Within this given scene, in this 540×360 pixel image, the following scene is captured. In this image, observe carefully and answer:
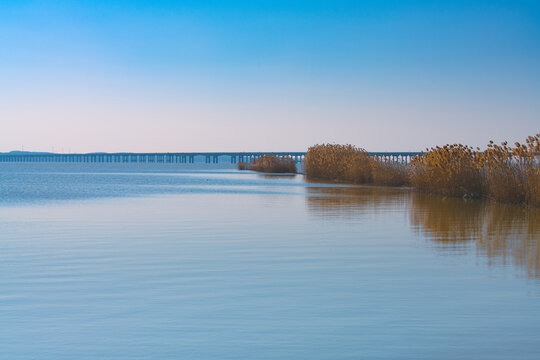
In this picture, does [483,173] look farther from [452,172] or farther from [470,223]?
[470,223]

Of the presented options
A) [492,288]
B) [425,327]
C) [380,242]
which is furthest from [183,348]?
[380,242]

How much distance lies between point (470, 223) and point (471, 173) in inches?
349

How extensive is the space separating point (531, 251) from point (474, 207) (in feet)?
29.4

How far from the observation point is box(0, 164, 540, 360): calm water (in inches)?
185

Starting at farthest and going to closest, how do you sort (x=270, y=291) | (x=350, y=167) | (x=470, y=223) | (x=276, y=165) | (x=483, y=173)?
1. (x=276, y=165)
2. (x=350, y=167)
3. (x=483, y=173)
4. (x=470, y=223)
5. (x=270, y=291)

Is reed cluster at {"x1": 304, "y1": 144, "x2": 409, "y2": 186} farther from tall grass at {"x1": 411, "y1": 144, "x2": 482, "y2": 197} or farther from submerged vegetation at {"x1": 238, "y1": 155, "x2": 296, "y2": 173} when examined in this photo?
submerged vegetation at {"x1": 238, "y1": 155, "x2": 296, "y2": 173}

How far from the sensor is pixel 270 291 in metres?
6.48

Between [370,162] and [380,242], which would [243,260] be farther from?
[370,162]

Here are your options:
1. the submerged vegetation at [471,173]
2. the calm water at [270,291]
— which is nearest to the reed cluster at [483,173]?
the submerged vegetation at [471,173]

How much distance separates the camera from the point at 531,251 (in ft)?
30.0

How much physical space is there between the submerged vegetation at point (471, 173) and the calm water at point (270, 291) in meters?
4.89

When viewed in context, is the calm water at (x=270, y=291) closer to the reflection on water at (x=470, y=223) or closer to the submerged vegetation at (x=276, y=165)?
the reflection on water at (x=470, y=223)

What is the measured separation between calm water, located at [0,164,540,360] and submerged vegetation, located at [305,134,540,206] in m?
4.89

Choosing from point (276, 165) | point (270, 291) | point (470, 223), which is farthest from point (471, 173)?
point (276, 165)
